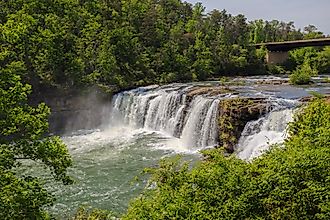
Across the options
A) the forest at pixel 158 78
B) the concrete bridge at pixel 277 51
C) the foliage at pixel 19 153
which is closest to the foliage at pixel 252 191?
the forest at pixel 158 78

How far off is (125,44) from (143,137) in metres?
11.7

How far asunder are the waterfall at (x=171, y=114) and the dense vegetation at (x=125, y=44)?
122 inches

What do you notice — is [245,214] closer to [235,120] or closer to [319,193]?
[319,193]

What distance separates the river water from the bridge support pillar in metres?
17.3

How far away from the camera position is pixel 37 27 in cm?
2694

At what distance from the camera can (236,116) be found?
1825 centimetres

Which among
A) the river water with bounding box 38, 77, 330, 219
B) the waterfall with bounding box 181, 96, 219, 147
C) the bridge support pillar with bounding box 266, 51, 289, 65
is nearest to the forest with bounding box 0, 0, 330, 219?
the bridge support pillar with bounding box 266, 51, 289, 65

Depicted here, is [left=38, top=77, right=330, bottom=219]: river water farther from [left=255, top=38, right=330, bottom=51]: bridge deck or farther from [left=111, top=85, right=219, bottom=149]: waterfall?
[left=255, top=38, right=330, bottom=51]: bridge deck

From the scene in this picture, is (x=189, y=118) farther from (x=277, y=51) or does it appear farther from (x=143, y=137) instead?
(x=277, y=51)

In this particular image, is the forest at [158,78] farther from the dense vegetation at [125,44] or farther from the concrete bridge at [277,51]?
the concrete bridge at [277,51]

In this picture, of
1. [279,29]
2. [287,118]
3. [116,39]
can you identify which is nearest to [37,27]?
[116,39]

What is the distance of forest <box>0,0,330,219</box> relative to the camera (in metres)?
6.39

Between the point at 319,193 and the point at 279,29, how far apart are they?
5774 cm

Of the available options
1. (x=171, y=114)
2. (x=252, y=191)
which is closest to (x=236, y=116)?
(x=171, y=114)
